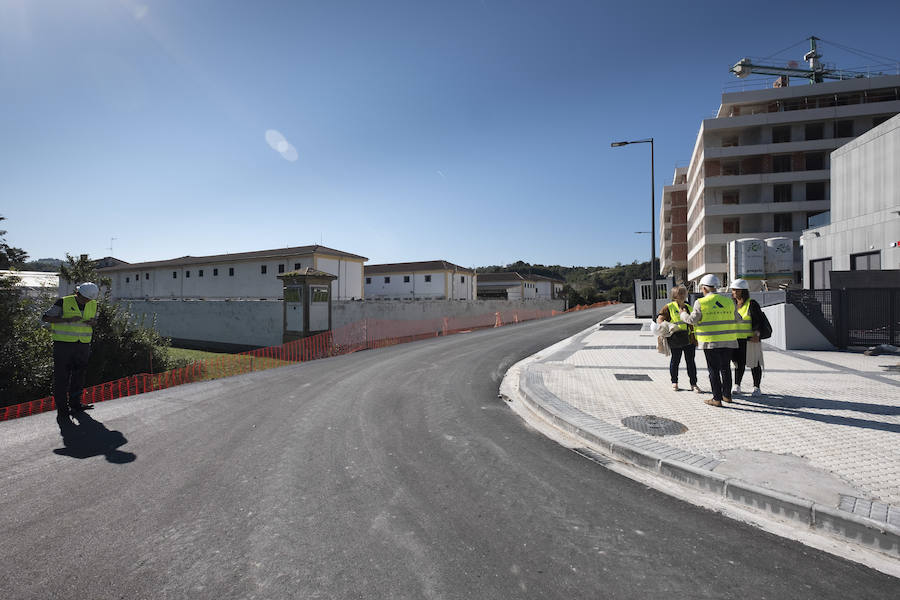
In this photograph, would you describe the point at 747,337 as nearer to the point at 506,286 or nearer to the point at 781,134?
the point at 781,134

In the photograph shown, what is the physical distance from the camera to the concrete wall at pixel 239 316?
19.0 meters

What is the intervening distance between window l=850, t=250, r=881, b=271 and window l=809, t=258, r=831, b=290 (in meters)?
1.41

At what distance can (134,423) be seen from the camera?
571 centimetres

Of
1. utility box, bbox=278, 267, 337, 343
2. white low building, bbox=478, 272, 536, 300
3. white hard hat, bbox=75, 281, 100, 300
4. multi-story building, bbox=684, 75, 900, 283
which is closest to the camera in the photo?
white hard hat, bbox=75, 281, 100, 300

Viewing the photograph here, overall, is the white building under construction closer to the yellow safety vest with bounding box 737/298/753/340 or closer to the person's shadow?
the yellow safety vest with bounding box 737/298/753/340

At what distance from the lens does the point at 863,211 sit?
17.2m

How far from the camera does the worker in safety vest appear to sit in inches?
239

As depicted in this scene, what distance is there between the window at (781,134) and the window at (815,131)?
5.33 ft

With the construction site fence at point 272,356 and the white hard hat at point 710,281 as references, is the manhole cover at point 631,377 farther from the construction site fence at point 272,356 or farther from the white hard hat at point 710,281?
the construction site fence at point 272,356

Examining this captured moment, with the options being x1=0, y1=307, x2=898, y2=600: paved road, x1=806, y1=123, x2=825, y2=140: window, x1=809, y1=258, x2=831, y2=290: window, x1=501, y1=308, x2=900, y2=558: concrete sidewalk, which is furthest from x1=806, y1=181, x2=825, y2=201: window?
x1=0, y1=307, x2=898, y2=600: paved road

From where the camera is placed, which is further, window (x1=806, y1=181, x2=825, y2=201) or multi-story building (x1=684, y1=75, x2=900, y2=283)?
window (x1=806, y1=181, x2=825, y2=201)

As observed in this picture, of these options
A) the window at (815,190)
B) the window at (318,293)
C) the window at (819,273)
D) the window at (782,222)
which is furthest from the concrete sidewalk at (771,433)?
the window at (815,190)

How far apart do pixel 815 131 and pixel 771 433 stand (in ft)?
165

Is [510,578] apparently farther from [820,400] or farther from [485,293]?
[485,293]
